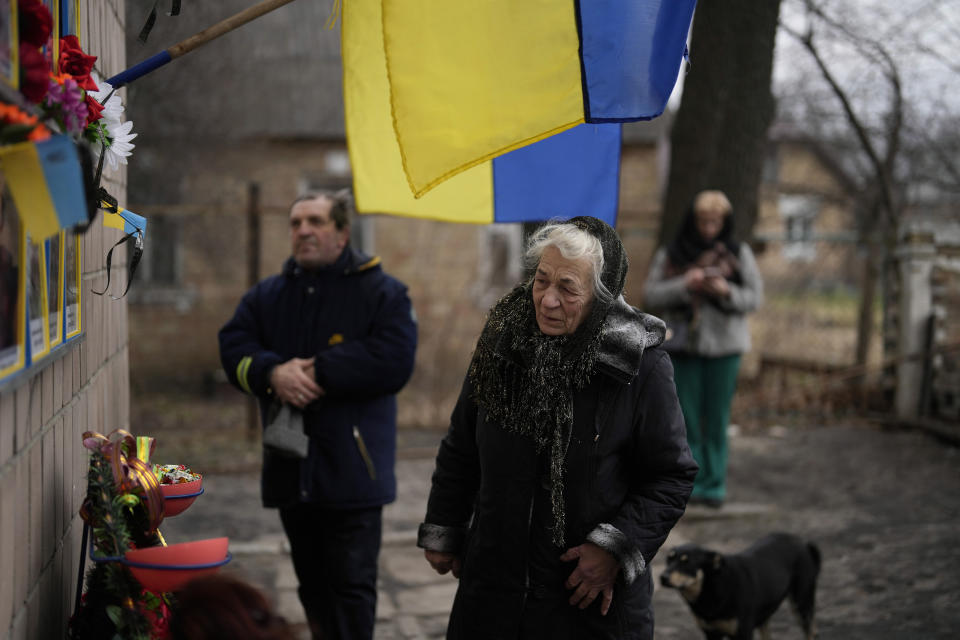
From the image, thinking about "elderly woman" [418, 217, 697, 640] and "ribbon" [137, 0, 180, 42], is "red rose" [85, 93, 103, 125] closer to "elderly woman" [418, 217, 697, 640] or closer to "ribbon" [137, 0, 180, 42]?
"ribbon" [137, 0, 180, 42]

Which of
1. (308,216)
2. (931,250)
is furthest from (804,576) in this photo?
(931,250)

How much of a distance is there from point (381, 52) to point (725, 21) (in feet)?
16.5

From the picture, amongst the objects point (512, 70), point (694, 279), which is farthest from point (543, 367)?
point (694, 279)

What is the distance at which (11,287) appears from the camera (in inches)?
70.3

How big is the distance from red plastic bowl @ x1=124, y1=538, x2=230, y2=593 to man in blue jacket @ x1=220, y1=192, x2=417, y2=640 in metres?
1.73

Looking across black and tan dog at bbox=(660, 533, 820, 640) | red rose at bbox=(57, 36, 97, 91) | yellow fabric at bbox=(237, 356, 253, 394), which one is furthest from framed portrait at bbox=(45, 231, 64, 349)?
black and tan dog at bbox=(660, 533, 820, 640)

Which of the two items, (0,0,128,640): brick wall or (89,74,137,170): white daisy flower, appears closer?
(0,0,128,640): brick wall

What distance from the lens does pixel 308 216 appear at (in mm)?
4016

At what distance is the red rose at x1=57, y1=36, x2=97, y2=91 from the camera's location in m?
2.11

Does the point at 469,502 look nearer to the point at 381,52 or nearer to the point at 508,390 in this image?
the point at 508,390

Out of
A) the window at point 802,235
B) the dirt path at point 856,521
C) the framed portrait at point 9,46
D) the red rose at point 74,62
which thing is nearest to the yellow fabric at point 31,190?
the framed portrait at point 9,46

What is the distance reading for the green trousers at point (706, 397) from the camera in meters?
6.55

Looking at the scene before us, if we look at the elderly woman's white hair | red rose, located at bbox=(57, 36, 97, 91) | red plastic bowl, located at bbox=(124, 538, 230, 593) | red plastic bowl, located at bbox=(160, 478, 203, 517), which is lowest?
red plastic bowl, located at bbox=(124, 538, 230, 593)

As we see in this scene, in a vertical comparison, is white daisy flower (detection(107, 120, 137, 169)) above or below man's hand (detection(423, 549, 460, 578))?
above
